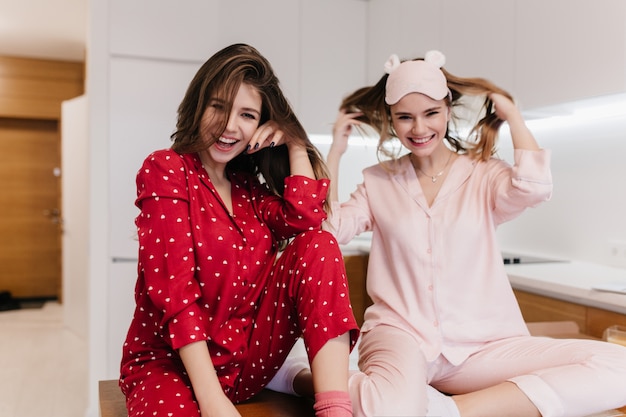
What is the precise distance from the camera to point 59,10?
441 cm

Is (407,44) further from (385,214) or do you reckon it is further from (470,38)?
(385,214)

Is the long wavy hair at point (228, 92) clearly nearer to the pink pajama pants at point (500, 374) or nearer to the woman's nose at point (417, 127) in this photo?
the woman's nose at point (417, 127)

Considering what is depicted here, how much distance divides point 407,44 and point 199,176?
226cm

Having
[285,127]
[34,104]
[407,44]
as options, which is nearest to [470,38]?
[407,44]

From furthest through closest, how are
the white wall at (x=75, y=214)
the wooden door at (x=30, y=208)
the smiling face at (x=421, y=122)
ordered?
1. the wooden door at (x=30, y=208)
2. the white wall at (x=75, y=214)
3. the smiling face at (x=421, y=122)

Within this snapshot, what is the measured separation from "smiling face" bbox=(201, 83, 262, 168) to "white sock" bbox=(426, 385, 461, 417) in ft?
2.31

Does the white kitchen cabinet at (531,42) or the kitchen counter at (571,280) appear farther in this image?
the white kitchen cabinet at (531,42)

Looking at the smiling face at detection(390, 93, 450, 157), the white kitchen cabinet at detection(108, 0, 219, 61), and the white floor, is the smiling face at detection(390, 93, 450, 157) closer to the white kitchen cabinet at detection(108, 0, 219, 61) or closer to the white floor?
the white kitchen cabinet at detection(108, 0, 219, 61)

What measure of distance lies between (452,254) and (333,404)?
60cm

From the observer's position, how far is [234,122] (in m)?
1.35

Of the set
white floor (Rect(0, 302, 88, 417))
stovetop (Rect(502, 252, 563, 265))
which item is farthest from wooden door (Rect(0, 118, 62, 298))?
stovetop (Rect(502, 252, 563, 265))

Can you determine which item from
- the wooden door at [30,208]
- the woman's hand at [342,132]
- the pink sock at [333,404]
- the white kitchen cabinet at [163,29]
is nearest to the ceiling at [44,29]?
the wooden door at [30,208]

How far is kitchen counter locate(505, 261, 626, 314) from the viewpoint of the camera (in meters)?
1.88

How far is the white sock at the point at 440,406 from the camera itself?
4.32 feet
